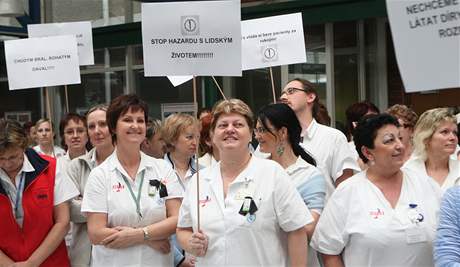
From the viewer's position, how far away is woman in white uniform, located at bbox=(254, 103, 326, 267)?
4.04 metres

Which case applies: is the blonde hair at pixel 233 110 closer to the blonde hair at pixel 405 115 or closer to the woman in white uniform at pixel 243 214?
the woman in white uniform at pixel 243 214

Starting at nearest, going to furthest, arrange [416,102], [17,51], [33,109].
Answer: [17,51]
[416,102]
[33,109]

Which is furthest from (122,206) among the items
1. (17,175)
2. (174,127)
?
(174,127)

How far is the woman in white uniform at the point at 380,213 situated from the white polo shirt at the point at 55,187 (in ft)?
5.60

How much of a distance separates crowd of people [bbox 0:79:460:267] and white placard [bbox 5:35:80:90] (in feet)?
3.52

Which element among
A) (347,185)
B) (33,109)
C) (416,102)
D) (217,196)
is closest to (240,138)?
(217,196)

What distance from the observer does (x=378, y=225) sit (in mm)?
3477

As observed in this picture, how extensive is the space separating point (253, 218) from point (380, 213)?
26.4 inches

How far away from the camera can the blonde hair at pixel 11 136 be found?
4.12m

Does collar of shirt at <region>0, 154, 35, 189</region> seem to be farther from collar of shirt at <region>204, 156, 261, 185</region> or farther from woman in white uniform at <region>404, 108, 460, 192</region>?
woman in white uniform at <region>404, 108, 460, 192</region>

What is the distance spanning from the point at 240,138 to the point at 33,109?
12.2 metres

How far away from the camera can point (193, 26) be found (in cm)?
401

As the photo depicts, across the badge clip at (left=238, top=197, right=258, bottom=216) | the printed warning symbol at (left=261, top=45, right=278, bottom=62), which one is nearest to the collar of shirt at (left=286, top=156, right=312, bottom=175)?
the badge clip at (left=238, top=197, right=258, bottom=216)

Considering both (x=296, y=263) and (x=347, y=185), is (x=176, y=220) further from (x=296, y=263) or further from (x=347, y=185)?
(x=347, y=185)
